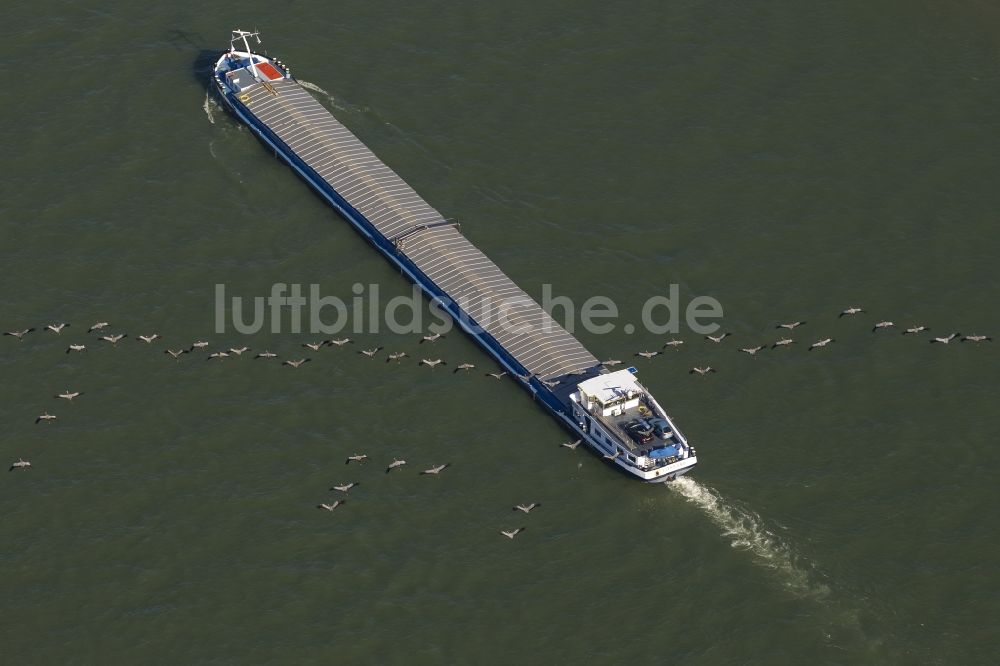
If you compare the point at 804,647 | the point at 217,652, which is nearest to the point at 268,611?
the point at 217,652

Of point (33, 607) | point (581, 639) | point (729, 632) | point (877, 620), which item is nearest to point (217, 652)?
point (33, 607)

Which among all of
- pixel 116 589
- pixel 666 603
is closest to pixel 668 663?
pixel 666 603

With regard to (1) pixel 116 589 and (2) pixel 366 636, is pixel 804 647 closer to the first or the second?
(2) pixel 366 636

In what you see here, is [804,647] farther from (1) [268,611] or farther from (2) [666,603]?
(1) [268,611]

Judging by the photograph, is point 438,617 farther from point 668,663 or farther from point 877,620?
point 877,620

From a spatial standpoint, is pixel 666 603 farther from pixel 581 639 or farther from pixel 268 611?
pixel 268 611
